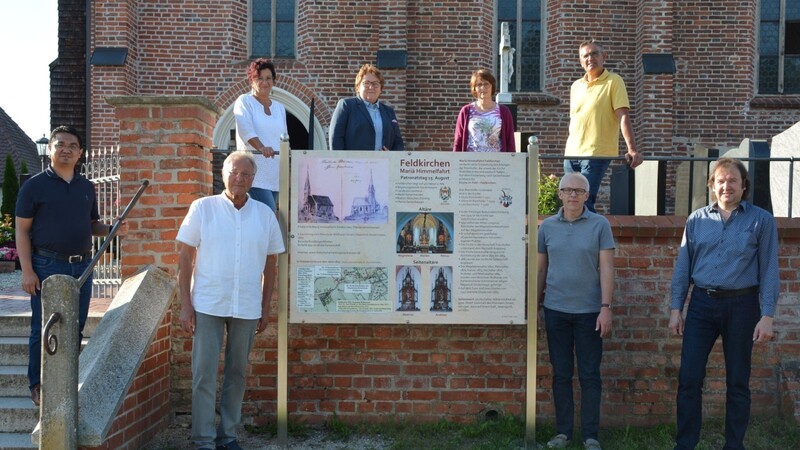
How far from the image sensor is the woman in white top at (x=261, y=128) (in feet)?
18.1

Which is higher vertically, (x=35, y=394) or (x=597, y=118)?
(x=597, y=118)

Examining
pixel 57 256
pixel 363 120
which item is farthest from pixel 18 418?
pixel 363 120

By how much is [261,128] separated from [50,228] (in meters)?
1.61

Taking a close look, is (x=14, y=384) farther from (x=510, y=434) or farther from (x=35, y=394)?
(x=510, y=434)

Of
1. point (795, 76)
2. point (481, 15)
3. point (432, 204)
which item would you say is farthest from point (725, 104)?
point (432, 204)

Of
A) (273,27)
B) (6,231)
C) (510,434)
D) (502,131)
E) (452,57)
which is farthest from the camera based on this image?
(6,231)

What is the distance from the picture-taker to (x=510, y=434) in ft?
17.5

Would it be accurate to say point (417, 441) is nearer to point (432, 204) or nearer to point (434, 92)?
point (432, 204)

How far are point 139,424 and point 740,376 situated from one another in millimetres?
3785

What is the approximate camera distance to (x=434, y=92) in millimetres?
14094

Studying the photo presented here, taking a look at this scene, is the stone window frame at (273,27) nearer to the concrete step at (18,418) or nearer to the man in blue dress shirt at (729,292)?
the concrete step at (18,418)

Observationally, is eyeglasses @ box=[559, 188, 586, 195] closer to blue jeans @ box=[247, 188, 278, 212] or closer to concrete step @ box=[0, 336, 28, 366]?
blue jeans @ box=[247, 188, 278, 212]

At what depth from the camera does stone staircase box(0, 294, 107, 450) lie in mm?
4777

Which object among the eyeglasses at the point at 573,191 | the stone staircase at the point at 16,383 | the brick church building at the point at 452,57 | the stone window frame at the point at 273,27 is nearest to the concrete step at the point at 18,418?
the stone staircase at the point at 16,383
